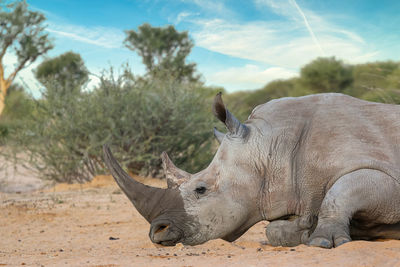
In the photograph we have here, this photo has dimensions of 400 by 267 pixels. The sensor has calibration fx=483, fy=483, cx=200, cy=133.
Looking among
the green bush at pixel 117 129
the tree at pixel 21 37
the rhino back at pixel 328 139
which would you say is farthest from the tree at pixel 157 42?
the rhino back at pixel 328 139

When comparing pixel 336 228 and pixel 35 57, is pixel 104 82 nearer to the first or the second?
pixel 336 228

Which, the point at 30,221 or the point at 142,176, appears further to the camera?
the point at 142,176

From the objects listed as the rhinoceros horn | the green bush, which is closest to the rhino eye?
the rhinoceros horn

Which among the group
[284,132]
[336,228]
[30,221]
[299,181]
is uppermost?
[284,132]

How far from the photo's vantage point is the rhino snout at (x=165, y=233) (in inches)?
125

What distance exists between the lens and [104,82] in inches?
385

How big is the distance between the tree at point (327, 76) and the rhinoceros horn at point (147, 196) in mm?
23028

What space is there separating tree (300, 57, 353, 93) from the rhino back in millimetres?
22483

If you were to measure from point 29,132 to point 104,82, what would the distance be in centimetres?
184

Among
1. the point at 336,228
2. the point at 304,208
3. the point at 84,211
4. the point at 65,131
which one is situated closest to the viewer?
the point at 336,228

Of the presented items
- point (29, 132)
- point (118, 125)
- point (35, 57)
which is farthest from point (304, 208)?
point (35, 57)

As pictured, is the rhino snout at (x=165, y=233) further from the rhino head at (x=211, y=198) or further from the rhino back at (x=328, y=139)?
the rhino back at (x=328, y=139)

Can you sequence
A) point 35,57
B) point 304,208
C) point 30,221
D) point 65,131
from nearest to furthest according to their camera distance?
1. point 304,208
2. point 30,221
3. point 65,131
4. point 35,57

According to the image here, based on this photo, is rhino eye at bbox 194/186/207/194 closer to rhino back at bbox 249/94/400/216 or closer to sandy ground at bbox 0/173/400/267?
sandy ground at bbox 0/173/400/267
